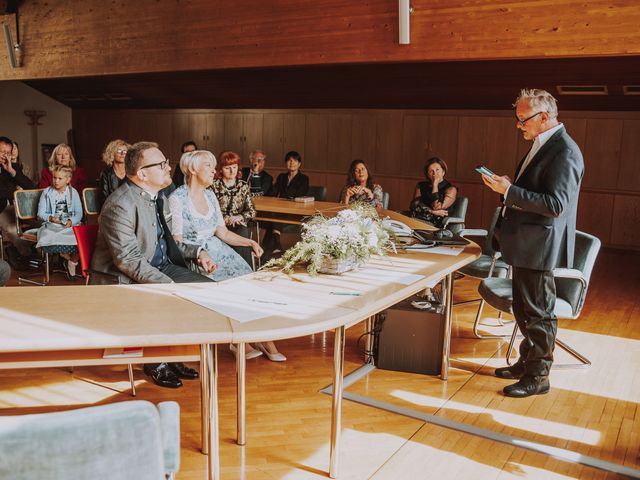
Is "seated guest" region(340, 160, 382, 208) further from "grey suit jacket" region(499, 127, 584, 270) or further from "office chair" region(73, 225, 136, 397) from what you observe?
"office chair" region(73, 225, 136, 397)

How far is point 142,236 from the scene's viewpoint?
3842mm

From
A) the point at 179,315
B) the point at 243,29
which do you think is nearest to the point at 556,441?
the point at 179,315

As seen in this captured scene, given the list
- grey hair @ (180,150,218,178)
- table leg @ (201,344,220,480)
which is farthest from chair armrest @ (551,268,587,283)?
grey hair @ (180,150,218,178)

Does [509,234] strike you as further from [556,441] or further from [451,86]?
[451,86]

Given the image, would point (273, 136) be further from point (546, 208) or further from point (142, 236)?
point (546, 208)

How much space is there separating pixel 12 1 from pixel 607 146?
1028 centimetres

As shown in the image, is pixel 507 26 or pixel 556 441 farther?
pixel 507 26

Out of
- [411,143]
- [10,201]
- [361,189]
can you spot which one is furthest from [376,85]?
[10,201]

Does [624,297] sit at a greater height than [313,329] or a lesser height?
Result: lesser

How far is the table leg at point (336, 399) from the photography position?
109 inches

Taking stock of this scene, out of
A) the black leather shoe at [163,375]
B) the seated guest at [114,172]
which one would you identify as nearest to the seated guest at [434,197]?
the seated guest at [114,172]

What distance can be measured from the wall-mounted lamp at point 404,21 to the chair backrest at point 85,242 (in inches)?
164

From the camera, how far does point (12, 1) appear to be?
10.6m

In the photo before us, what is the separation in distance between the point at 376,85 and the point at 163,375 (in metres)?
7.32
